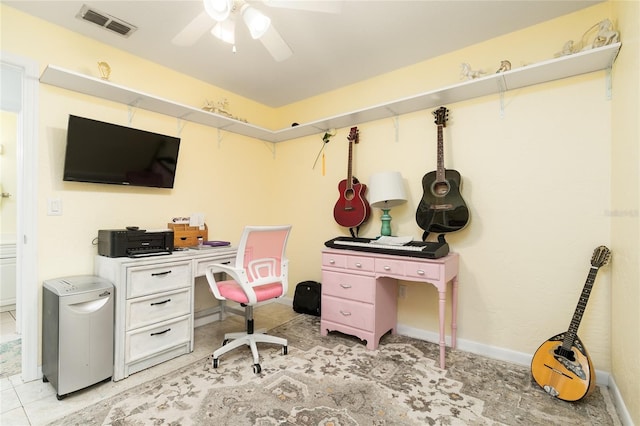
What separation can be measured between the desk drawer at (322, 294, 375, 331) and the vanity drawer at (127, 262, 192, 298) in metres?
1.20

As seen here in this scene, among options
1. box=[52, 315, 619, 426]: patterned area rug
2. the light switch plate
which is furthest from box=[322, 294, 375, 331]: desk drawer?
the light switch plate

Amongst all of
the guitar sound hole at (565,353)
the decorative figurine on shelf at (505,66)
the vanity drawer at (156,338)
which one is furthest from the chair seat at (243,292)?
the decorative figurine on shelf at (505,66)

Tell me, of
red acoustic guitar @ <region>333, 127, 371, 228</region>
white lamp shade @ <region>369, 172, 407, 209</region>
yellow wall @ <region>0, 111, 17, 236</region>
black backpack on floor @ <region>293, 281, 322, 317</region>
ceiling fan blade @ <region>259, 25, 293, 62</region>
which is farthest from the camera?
yellow wall @ <region>0, 111, 17, 236</region>

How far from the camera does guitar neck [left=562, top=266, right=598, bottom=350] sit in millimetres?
1795

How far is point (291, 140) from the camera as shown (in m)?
3.72

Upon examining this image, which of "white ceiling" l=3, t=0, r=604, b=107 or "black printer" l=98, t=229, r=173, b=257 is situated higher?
"white ceiling" l=3, t=0, r=604, b=107

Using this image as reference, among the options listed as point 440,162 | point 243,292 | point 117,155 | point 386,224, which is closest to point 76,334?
point 243,292

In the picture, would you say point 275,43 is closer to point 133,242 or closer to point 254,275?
point 254,275

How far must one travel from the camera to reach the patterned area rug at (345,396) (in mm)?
1600

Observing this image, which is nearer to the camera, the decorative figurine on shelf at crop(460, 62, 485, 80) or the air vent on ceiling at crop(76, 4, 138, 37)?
the air vent on ceiling at crop(76, 4, 138, 37)

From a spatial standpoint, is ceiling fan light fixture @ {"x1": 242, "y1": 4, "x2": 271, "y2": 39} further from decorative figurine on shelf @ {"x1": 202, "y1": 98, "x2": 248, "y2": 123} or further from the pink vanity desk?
the pink vanity desk

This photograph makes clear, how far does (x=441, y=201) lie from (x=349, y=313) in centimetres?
121

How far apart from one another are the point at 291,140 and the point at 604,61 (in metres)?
2.84

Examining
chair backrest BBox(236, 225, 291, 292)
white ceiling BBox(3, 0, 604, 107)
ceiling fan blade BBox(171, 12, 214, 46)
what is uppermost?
white ceiling BBox(3, 0, 604, 107)
